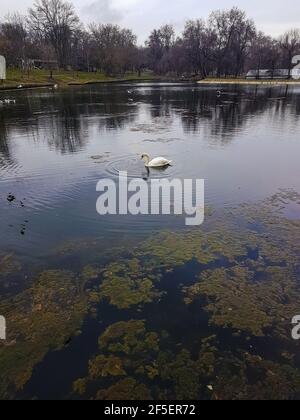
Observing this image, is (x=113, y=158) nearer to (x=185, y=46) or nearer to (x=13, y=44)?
(x=13, y=44)

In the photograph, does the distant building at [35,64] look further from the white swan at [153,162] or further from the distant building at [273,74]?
the white swan at [153,162]

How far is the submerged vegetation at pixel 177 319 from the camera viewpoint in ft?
19.4

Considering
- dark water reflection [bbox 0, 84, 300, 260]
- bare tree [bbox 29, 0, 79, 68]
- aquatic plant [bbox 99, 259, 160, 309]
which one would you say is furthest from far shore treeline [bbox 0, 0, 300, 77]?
aquatic plant [bbox 99, 259, 160, 309]

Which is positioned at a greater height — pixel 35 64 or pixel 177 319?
pixel 35 64

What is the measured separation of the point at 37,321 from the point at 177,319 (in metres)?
2.94

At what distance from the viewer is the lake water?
604 cm

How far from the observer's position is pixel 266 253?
9.65 m

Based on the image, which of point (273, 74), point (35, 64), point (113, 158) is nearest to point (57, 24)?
point (35, 64)

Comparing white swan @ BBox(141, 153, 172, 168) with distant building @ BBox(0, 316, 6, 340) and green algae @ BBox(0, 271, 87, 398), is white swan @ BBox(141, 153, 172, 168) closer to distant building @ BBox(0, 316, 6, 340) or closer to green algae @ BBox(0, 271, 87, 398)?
green algae @ BBox(0, 271, 87, 398)

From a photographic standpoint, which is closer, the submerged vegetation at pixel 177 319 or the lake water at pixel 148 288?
the submerged vegetation at pixel 177 319

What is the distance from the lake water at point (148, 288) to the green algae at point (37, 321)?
0.03 metres

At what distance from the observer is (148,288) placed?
821 cm

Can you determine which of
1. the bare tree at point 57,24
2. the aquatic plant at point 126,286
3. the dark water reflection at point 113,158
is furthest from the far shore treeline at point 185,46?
the aquatic plant at point 126,286

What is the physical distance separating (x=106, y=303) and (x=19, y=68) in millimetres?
110335
